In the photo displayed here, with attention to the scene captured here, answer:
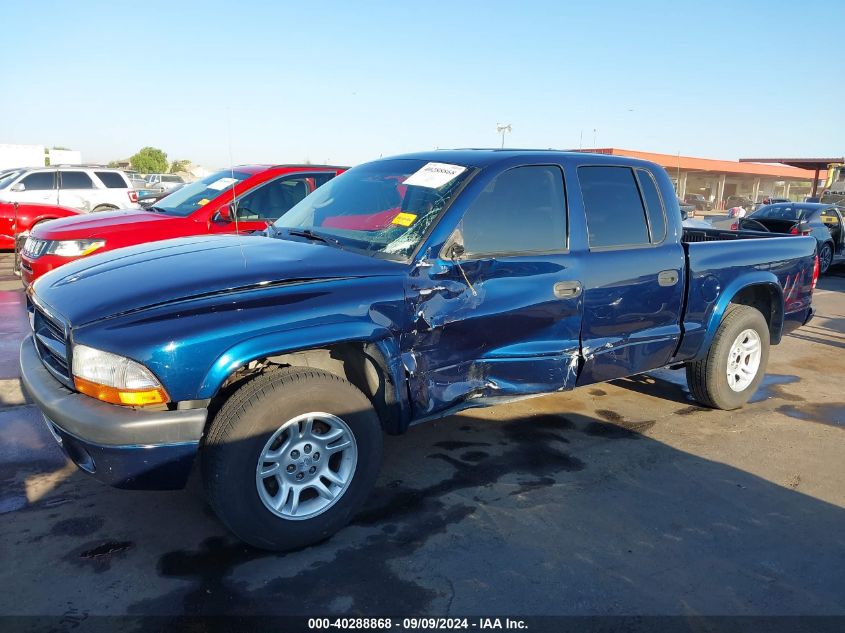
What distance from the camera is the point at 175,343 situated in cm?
269

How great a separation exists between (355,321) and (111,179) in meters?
14.1

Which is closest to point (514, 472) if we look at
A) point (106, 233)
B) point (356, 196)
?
point (356, 196)

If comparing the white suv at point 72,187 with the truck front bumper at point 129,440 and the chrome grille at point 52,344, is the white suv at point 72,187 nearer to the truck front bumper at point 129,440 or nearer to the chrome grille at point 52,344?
the chrome grille at point 52,344

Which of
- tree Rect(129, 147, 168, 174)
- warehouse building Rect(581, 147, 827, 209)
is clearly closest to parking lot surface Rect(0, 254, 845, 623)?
warehouse building Rect(581, 147, 827, 209)

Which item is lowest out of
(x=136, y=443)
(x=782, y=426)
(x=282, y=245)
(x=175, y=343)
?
(x=782, y=426)

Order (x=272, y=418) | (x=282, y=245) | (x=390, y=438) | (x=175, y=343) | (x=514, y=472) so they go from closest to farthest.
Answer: (x=175, y=343)
(x=272, y=418)
(x=282, y=245)
(x=514, y=472)
(x=390, y=438)

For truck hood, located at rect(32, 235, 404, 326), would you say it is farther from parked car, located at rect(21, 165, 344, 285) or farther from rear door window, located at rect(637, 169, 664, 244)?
parked car, located at rect(21, 165, 344, 285)

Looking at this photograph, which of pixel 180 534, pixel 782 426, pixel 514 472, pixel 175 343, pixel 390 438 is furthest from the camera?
pixel 782 426

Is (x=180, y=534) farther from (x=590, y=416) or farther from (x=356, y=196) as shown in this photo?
(x=590, y=416)

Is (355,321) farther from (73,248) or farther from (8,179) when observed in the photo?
(8,179)

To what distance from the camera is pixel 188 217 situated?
21.8 feet

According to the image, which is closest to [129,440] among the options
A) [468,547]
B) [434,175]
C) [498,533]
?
[468,547]

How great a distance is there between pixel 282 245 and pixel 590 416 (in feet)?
8.85

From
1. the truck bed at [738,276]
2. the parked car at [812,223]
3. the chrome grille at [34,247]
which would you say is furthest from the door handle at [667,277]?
the parked car at [812,223]
